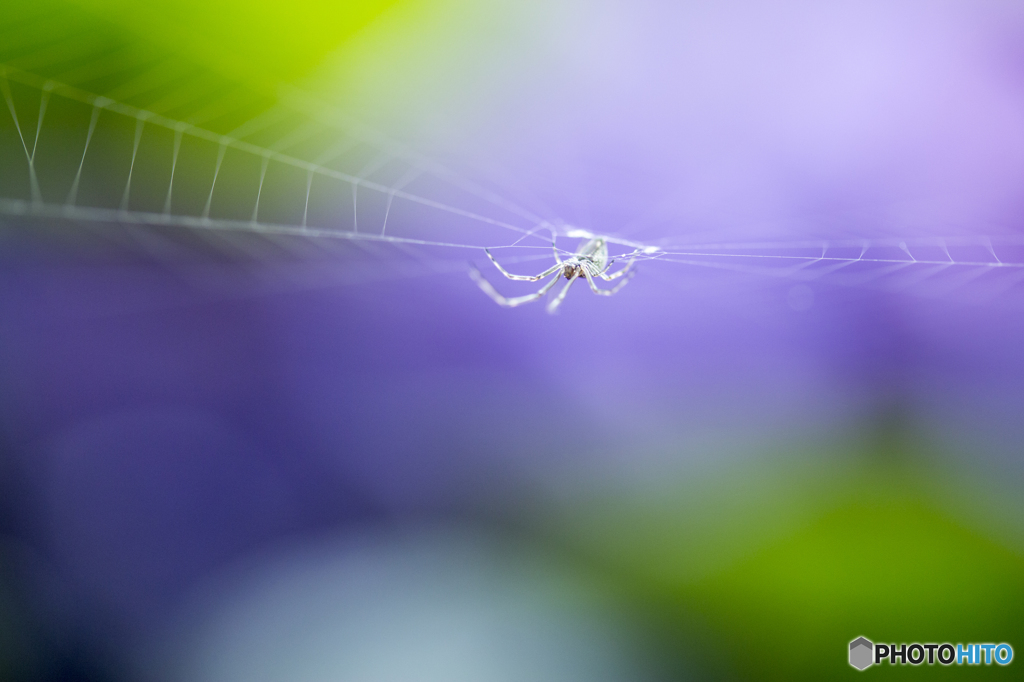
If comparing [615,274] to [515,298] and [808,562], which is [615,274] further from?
[808,562]

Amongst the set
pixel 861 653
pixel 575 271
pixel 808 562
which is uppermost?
pixel 575 271

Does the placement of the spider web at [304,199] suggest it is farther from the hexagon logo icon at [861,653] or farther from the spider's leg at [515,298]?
the hexagon logo icon at [861,653]

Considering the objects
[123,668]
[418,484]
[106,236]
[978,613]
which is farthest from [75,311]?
[978,613]

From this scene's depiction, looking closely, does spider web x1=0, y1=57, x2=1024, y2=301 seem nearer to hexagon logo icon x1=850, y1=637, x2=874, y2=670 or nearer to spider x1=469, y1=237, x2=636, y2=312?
spider x1=469, y1=237, x2=636, y2=312

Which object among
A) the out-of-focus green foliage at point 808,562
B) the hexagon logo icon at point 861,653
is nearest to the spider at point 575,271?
the out-of-focus green foliage at point 808,562

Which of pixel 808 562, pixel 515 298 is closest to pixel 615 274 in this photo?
pixel 515 298
